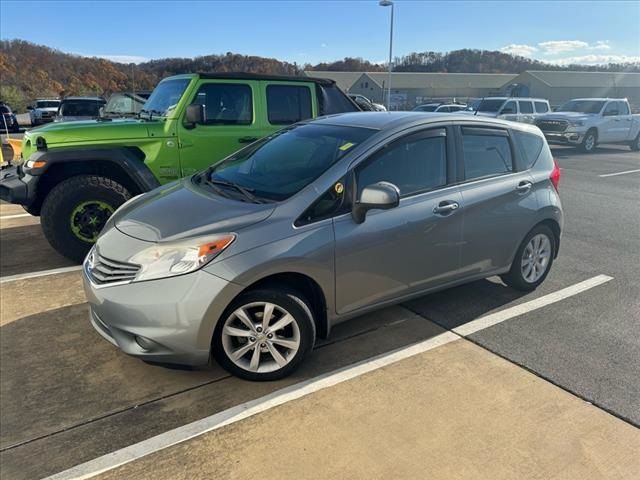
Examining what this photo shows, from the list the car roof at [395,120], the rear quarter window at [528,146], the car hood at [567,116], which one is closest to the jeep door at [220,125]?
the car roof at [395,120]

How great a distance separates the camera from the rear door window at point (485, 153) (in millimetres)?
3998

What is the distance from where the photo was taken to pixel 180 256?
9.39 feet

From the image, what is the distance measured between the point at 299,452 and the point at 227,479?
0.39m

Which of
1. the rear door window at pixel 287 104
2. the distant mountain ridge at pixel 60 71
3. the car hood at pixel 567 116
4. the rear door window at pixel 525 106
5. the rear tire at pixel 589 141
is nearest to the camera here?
the rear door window at pixel 287 104

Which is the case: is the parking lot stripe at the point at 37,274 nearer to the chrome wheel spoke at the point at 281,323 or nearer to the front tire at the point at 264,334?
the front tire at the point at 264,334

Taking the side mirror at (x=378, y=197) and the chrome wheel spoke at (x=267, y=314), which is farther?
the side mirror at (x=378, y=197)

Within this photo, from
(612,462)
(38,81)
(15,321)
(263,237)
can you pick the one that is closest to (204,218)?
(263,237)

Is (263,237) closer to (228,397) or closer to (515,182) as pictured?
(228,397)

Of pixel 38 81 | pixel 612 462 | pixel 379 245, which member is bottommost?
pixel 612 462

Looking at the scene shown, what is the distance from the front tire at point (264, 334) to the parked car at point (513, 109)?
1732 centimetres

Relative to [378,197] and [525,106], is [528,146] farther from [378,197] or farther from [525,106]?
[525,106]

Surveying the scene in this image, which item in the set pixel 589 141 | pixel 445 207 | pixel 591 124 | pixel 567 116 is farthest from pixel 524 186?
pixel 589 141

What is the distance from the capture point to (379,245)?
3385 mm

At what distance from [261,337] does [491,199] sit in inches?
88.7
